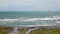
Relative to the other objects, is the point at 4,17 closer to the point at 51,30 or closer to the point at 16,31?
the point at 16,31

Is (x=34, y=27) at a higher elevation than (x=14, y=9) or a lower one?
lower

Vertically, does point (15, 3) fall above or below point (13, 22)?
above

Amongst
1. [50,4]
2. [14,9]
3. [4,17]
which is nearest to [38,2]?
[50,4]

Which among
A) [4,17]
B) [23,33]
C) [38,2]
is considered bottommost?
[23,33]

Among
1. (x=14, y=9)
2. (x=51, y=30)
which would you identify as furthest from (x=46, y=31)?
(x=14, y=9)

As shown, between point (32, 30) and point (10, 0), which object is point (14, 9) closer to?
point (10, 0)
